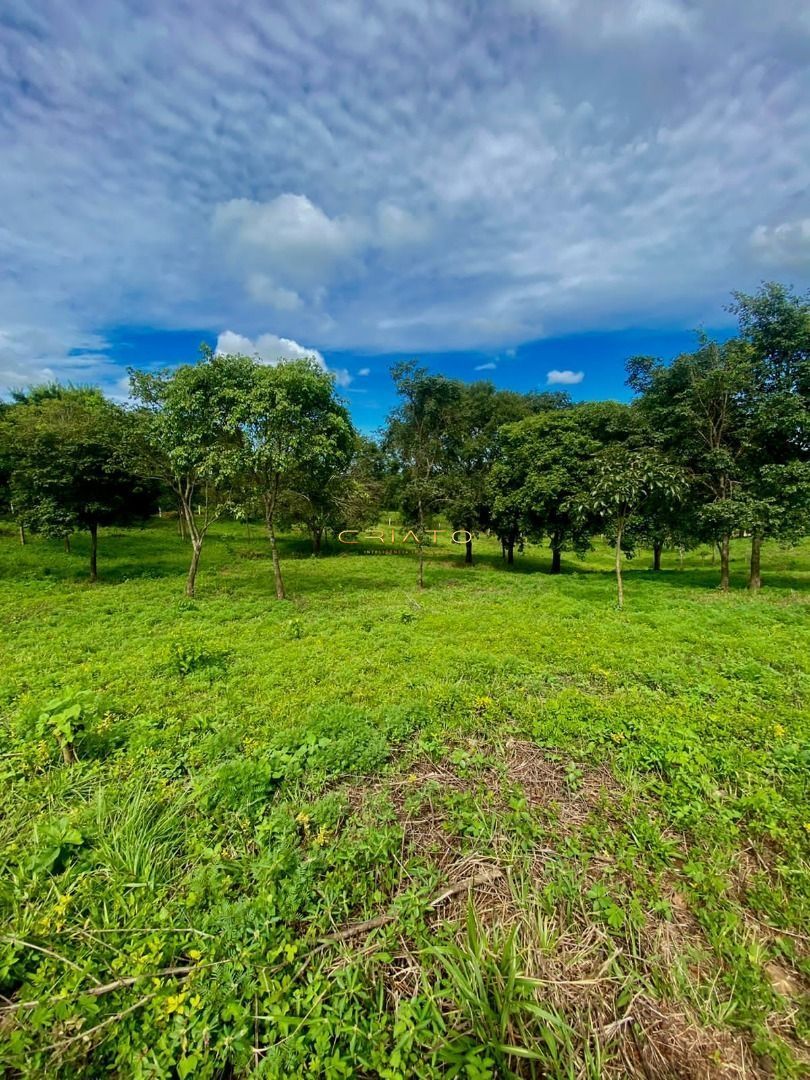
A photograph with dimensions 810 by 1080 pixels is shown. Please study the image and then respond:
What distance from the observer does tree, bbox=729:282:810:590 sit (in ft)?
47.0

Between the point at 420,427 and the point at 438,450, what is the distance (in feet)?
6.13

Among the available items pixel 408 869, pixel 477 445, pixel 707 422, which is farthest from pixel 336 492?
pixel 408 869

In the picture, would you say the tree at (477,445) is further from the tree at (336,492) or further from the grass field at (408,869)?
the grass field at (408,869)

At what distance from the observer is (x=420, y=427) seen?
1739 cm

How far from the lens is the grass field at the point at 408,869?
7.64ft

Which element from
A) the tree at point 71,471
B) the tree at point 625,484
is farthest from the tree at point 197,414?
the tree at point 625,484

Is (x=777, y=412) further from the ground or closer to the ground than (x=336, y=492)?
further from the ground

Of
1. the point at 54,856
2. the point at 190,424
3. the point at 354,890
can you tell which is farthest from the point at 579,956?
the point at 190,424

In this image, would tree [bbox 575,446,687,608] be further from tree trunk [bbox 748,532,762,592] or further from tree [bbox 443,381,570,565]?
tree [bbox 443,381,570,565]

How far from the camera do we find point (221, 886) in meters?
3.11

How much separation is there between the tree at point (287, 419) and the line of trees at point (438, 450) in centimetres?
5

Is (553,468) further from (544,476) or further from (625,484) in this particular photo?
(625,484)

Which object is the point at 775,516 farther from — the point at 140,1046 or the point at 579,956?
the point at 140,1046

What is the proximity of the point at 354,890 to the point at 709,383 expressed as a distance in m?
18.8
